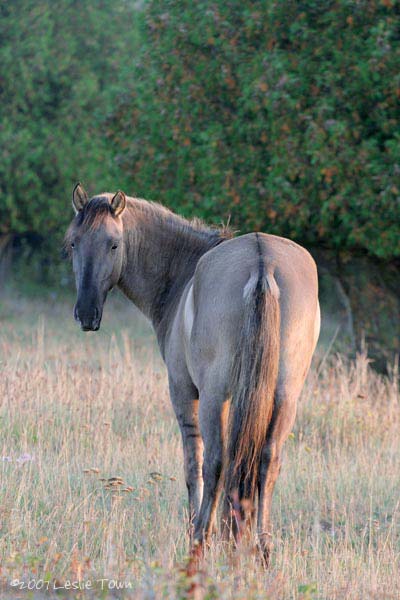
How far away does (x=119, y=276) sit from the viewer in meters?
5.93

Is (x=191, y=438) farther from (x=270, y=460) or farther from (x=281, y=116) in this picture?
(x=281, y=116)

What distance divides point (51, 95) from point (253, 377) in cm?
1857

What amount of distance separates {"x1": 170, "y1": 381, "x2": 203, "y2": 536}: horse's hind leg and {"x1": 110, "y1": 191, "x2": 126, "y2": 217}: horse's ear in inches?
45.0

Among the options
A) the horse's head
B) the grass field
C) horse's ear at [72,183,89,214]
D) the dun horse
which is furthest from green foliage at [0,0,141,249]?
the dun horse

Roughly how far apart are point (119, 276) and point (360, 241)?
4.95m

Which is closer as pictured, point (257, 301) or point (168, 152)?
point (257, 301)

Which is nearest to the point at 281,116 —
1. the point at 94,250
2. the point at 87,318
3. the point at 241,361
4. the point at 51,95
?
the point at 94,250

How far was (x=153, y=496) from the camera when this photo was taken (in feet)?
20.1

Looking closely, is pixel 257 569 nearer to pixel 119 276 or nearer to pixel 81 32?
pixel 119 276

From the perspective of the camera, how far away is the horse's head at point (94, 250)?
17.5ft

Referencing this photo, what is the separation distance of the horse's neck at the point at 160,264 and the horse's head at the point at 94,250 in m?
0.45

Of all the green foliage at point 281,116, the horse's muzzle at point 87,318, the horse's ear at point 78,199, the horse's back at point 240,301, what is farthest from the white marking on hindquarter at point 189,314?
the green foliage at point 281,116

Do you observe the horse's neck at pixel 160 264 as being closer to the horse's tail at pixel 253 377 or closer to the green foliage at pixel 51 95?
the horse's tail at pixel 253 377

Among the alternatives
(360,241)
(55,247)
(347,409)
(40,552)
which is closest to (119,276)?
(40,552)
